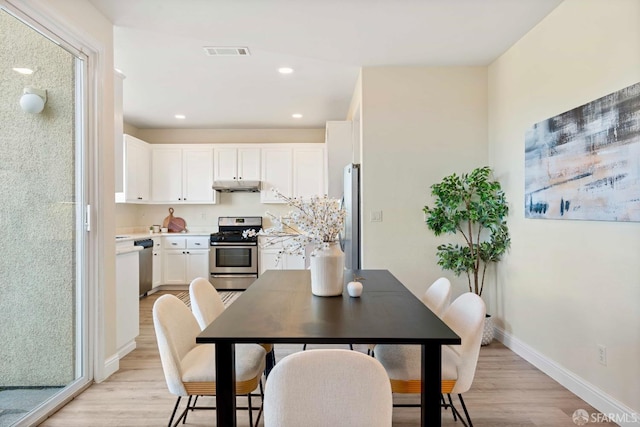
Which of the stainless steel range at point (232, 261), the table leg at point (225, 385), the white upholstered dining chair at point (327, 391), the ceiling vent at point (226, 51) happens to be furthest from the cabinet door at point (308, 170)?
the white upholstered dining chair at point (327, 391)

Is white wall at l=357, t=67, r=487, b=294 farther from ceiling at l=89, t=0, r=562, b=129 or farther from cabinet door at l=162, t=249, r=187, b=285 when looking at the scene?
cabinet door at l=162, t=249, r=187, b=285

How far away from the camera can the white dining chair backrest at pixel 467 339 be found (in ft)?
5.22

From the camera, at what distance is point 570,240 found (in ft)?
7.93

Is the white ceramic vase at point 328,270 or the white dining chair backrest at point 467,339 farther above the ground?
the white ceramic vase at point 328,270

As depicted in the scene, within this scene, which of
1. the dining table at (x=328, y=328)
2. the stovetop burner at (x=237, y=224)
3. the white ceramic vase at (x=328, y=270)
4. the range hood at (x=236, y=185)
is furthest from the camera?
the stovetop burner at (x=237, y=224)

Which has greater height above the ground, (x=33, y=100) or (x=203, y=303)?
(x=33, y=100)

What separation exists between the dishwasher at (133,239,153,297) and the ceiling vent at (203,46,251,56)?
2.80 metres

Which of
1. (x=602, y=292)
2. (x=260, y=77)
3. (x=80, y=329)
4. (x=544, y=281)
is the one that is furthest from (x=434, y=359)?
(x=260, y=77)

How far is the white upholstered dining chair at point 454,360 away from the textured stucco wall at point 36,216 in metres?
1.92

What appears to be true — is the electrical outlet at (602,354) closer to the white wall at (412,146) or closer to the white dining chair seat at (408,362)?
the white dining chair seat at (408,362)

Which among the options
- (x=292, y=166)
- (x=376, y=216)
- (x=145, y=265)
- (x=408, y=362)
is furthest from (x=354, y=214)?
(x=145, y=265)

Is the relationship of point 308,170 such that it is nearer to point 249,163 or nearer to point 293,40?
point 249,163

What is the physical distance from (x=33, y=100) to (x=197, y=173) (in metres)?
3.61

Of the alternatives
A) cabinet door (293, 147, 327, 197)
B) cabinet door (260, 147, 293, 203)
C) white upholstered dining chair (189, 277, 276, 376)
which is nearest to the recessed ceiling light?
white upholstered dining chair (189, 277, 276, 376)
